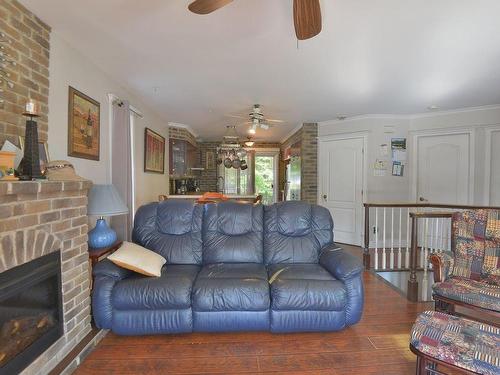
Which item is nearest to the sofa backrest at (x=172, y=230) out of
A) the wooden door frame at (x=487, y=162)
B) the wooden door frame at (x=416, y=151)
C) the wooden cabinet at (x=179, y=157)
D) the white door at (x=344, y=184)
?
the wooden cabinet at (x=179, y=157)

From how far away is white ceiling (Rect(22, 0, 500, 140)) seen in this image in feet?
6.23

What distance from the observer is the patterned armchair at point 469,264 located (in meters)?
2.02

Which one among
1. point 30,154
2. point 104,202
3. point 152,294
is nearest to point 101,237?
point 104,202

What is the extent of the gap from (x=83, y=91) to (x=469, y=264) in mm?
3916

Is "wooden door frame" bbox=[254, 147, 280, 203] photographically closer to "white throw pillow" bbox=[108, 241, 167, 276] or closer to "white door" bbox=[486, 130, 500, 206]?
"white door" bbox=[486, 130, 500, 206]

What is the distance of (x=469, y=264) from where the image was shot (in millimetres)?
2359

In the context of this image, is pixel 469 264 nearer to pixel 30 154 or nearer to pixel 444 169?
pixel 444 169

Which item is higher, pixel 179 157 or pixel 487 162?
pixel 179 157

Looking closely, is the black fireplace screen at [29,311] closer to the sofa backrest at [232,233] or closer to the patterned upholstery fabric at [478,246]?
the sofa backrest at [232,233]

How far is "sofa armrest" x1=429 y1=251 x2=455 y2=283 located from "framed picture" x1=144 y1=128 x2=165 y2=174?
3.95m

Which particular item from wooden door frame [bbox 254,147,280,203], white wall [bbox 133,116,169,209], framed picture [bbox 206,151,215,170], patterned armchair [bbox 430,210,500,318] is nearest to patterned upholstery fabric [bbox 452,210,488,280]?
patterned armchair [bbox 430,210,500,318]

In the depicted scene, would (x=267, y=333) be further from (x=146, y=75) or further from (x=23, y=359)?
(x=146, y=75)

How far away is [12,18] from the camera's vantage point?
1787mm

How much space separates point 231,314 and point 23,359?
125 centimetres
